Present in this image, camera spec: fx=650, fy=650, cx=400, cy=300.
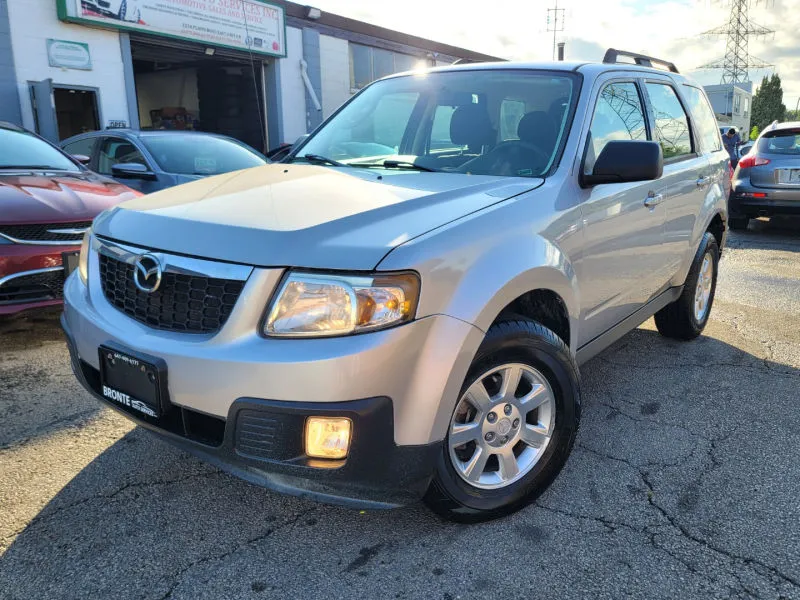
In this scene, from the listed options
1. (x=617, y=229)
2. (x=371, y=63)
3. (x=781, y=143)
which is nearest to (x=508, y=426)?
(x=617, y=229)

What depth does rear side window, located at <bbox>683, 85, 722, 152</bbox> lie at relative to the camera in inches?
171

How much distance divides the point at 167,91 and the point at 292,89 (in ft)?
20.6

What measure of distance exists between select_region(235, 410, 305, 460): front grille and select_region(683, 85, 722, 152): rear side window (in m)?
3.61

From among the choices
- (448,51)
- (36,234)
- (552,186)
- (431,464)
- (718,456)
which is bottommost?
(718,456)

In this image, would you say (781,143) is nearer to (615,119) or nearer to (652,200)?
(652,200)

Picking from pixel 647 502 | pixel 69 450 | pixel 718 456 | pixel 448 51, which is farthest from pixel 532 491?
pixel 448 51

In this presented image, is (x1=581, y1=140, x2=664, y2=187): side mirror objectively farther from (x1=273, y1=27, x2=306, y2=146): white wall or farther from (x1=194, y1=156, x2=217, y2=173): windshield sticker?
(x1=273, y1=27, x2=306, y2=146): white wall

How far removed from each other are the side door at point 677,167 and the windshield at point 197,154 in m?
3.70

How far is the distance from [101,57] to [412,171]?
12169 mm

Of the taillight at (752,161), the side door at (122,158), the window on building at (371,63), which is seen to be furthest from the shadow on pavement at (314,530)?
the window on building at (371,63)

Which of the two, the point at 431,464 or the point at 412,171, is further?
the point at 412,171

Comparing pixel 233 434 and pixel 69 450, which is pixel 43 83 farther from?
pixel 233 434

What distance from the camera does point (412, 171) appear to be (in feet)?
9.49

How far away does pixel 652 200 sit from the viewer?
3348 mm
